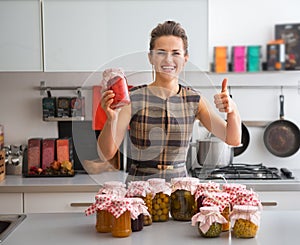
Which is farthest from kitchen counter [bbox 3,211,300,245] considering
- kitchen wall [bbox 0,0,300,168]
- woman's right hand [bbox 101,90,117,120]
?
kitchen wall [bbox 0,0,300,168]

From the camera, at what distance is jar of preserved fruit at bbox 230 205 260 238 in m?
1.60

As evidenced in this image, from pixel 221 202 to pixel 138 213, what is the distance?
26cm

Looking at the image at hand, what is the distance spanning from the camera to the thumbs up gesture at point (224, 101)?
1775mm

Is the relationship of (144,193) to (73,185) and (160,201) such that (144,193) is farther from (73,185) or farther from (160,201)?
(73,185)

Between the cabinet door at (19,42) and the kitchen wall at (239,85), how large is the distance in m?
0.31

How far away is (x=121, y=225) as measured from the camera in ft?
5.34

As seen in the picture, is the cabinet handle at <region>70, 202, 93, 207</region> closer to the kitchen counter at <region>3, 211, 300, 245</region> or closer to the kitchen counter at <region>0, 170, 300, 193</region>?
the kitchen counter at <region>0, 170, 300, 193</region>

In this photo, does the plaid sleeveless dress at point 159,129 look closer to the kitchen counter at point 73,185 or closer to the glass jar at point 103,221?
the glass jar at point 103,221

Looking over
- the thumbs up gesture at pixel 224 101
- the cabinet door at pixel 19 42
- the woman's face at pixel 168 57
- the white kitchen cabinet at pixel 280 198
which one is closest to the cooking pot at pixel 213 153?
the white kitchen cabinet at pixel 280 198

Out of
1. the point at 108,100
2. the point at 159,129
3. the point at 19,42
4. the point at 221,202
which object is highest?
the point at 19,42

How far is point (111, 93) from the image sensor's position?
172cm

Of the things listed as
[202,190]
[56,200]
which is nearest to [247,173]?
[56,200]

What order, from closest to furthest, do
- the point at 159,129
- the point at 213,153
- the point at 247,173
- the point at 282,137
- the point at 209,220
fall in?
the point at 209,220
the point at 159,129
the point at 213,153
the point at 247,173
the point at 282,137

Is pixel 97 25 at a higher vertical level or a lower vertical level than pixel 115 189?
higher
